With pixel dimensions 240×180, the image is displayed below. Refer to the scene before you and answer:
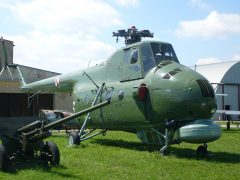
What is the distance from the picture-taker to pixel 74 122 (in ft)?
57.3

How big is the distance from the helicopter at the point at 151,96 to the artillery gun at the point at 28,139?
308 cm

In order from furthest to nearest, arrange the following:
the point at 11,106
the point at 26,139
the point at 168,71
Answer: the point at 11,106
the point at 168,71
the point at 26,139

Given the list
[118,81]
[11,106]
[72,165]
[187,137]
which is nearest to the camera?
[72,165]

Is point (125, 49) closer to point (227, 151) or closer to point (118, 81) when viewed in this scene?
point (118, 81)

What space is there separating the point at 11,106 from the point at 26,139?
2768cm

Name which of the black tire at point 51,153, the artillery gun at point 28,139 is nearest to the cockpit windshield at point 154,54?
the artillery gun at point 28,139

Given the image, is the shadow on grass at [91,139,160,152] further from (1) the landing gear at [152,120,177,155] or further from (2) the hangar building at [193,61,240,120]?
(2) the hangar building at [193,61,240,120]

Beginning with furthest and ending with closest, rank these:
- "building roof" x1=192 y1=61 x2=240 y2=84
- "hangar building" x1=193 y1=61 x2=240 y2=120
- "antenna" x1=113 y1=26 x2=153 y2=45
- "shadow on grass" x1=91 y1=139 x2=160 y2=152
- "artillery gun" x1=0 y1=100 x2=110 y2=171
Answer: "building roof" x1=192 y1=61 x2=240 y2=84 → "hangar building" x1=193 y1=61 x2=240 y2=120 → "antenna" x1=113 y1=26 x2=153 y2=45 → "shadow on grass" x1=91 y1=139 x2=160 y2=152 → "artillery gun" x1=0 y1=100 x2=110 y2=171

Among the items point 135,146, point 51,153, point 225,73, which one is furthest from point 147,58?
point 225,73

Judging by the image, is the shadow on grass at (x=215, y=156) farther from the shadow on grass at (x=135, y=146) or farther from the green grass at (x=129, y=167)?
the shadow on grass at (x=135, y=146)

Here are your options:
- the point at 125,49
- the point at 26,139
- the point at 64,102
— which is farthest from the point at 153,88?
the point at 64,102

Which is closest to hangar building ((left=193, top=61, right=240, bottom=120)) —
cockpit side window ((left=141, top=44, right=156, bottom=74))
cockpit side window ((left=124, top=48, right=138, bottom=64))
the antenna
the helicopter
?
the antenna

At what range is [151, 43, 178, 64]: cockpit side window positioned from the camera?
1259cm

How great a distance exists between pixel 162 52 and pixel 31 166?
5781 mm
